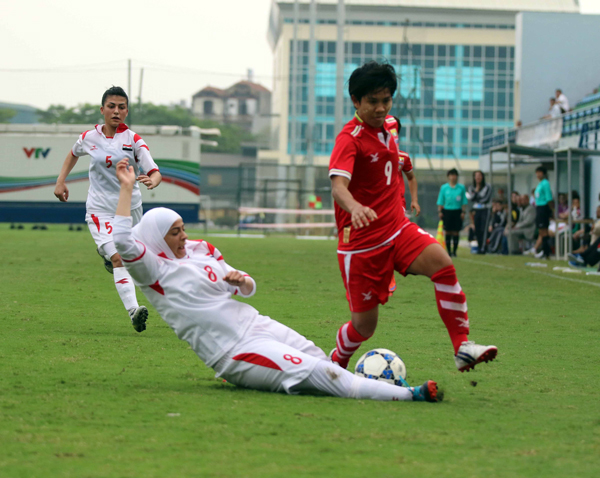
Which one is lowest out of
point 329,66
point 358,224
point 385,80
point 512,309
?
point 512,309

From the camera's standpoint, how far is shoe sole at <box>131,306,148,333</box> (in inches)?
267

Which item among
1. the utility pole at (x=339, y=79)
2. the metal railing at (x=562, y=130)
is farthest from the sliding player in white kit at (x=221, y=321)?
the utility pole at (x=339, y=79)

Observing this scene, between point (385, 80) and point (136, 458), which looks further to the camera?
point (385, 80)

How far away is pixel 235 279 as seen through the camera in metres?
4.57

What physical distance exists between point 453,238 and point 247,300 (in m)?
11.1

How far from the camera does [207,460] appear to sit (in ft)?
10.8

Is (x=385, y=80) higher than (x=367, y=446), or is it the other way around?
(x=385, y=80)

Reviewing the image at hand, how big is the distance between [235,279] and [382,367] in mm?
1054

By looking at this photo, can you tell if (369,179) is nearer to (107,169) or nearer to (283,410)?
(283,410)

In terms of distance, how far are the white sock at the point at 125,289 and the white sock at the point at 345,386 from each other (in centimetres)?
289

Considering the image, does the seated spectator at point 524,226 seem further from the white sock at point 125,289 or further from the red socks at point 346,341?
the red socks at point 346,341

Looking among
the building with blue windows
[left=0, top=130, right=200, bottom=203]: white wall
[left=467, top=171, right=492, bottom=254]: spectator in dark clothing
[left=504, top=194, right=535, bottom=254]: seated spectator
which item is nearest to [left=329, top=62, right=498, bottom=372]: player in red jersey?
[left=467, top=171, right=492, bottom=254]: spectator in dark clothing

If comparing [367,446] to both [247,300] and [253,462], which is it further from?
[247,300]

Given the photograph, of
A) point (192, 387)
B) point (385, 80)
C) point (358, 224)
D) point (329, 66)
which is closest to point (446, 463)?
point (358, 224)
